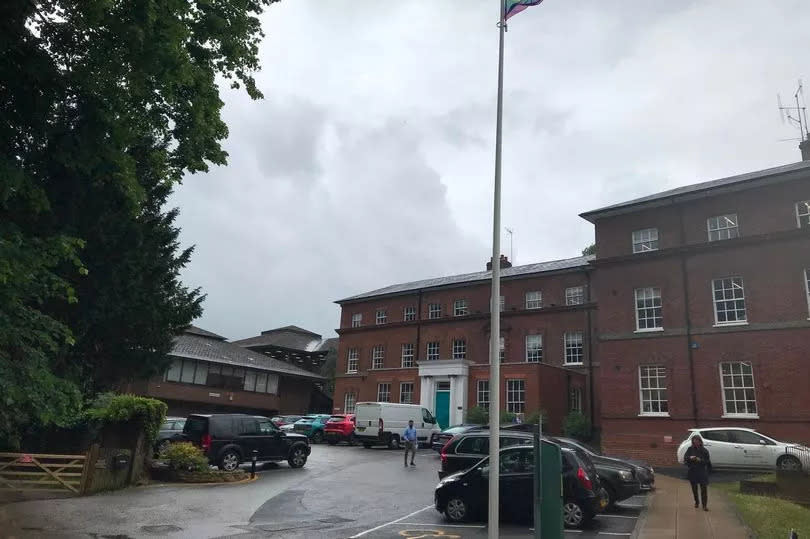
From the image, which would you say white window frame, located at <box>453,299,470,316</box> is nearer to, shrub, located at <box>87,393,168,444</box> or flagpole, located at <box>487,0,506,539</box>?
shrub, located at <box>87,393,168,444</box>

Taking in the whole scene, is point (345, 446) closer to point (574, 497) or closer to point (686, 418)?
point (686, 418)

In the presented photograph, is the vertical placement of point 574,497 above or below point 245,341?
below

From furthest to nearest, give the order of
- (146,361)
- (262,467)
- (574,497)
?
(262,467), (146,361), (574,497)

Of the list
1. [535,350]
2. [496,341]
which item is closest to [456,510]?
[496,341]

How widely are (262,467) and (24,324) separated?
1404 cm

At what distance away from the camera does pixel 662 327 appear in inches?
1069

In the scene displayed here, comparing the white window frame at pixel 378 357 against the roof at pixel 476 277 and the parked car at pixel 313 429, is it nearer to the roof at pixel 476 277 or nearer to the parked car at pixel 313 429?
the roof at pixel 476 277

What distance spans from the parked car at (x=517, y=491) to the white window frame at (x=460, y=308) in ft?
101

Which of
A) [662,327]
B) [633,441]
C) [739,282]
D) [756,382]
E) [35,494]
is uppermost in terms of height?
[739,282]

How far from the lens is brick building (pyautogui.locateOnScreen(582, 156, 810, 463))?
23.9 metres

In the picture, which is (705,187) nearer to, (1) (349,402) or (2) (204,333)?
(1) (349,402)

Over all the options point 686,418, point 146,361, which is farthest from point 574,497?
point 686,418

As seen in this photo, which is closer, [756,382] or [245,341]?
[756,382]

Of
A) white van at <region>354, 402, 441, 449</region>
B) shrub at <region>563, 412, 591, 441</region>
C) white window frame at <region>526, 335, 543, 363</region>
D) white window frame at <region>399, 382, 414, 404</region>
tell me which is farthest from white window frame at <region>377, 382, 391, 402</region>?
shrub at <region>563, 412, 591, 441</region>
